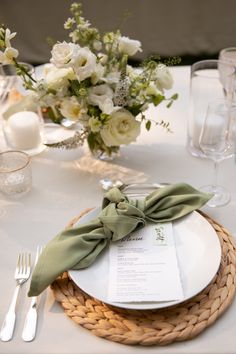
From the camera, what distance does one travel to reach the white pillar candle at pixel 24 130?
44.9 inches

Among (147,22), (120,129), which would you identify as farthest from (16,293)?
(147,22)

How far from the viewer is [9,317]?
719mm

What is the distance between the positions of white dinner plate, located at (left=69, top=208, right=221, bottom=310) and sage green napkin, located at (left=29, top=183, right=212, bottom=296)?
0.7 inches

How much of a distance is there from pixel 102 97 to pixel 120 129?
0.29 ft

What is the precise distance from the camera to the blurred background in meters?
2.40

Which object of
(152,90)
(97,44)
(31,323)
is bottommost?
(31,323)

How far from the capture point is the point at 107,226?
0.82 m

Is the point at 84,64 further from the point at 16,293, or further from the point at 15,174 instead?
the point at 16,293

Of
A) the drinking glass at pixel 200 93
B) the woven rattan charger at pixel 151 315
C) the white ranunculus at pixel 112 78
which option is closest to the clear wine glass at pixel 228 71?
the drinking glass at pixel 200 93

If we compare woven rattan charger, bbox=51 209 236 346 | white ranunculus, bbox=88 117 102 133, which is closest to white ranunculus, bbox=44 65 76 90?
white ranunculus, bbox=88 117 102 133

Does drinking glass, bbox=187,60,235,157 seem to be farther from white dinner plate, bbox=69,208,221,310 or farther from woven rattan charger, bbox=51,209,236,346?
woven rattan charger, bbox=51,209,236,346

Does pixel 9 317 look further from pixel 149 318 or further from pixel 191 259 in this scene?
pixel 191 259

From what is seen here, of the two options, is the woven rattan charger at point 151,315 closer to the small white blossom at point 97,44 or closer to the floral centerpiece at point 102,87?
the floral centerpiece at point 102,87

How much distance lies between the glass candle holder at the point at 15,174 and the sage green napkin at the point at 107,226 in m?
0.24
